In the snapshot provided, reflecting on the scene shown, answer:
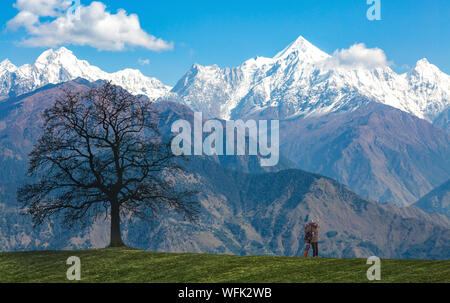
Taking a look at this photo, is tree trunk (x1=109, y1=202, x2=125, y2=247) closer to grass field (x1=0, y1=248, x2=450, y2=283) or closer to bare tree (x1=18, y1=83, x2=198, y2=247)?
bare tree (x1=18, y1=83, x2=198, y2=247)

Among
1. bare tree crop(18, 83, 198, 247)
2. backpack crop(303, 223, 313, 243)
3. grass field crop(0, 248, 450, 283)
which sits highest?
bare tree crop(18, 83, 198, 247)

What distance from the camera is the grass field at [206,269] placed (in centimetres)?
3659

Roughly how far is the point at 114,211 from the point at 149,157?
7.17 metres

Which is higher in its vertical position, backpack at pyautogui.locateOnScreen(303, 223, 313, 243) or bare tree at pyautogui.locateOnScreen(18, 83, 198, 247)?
bare tree at pyautogui.locateOnScreen(18, 83, 198, 247)

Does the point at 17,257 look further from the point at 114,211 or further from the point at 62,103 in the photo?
the point at 62,103

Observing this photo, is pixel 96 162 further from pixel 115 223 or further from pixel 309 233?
pixel 309 233

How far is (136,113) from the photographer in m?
64.4

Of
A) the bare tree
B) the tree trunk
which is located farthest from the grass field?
the bare tree

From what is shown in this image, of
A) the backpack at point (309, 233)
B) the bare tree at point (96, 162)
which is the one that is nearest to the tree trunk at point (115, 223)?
the bare tree at point (96, 162)

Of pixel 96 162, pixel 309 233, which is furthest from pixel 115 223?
pixel 309 233

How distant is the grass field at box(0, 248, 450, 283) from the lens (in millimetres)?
36594

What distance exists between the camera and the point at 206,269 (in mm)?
42562
